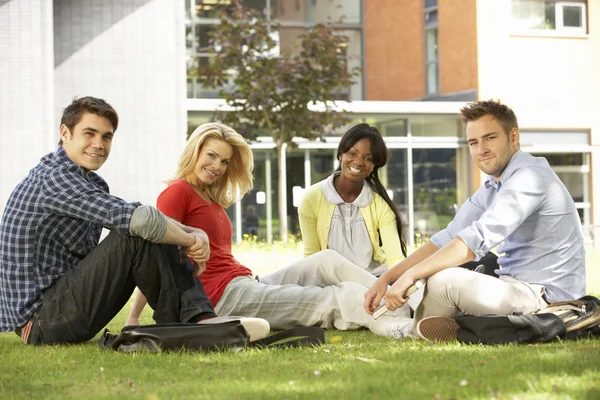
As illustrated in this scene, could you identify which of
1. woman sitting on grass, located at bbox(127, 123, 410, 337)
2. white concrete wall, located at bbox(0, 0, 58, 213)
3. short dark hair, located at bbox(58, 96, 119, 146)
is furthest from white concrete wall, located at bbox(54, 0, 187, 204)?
short dark hair, located at bbox(58, 96, 119, 146)

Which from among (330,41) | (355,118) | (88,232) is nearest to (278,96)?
(330,41)

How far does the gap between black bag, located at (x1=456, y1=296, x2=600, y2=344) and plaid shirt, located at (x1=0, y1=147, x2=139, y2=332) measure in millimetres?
1954

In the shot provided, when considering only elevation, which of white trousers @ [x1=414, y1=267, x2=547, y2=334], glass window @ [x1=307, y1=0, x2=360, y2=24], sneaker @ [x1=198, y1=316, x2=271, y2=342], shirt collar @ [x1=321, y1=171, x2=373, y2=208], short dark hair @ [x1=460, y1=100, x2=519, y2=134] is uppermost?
glass window @ [x1=307, y1=0, x2=360, y2=24]

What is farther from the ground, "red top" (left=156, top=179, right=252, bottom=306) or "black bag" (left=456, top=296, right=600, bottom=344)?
"red top" (left=156, top=179, right=252, bottom=306)

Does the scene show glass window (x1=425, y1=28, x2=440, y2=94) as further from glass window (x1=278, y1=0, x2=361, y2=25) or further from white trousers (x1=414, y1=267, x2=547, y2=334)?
white trousers (x1=414, y1=267, x2=547, y2=334)

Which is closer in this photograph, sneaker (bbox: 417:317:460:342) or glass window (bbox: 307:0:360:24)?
sneaker (bbox: 417:317:460:342)

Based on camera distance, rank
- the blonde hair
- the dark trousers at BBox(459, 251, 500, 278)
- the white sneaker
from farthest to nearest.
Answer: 1. the dark trousers at BBox(459, 251, 500, 278)
2. the blonde hair
3. the white sneaker

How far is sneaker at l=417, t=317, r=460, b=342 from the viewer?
16.9ft

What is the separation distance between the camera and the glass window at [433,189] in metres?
22.5

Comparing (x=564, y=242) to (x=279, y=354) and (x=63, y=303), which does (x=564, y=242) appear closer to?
(x=279, y=354)

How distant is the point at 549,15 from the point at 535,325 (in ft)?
63.9

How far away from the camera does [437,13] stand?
933 inches

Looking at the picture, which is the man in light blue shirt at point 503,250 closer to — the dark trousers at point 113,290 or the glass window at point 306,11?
the dark trousers at point 113,290

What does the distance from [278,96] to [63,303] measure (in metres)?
12.3
